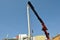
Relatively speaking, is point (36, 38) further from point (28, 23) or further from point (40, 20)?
point (28, 23)

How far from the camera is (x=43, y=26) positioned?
8681 cm

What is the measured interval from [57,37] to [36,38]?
13.1 meters

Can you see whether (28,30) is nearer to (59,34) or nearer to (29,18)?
(29,18)

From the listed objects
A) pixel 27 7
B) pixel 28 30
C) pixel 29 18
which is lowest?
pixel 28 30

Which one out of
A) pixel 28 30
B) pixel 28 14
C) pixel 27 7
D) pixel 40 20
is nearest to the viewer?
pixel 28 30

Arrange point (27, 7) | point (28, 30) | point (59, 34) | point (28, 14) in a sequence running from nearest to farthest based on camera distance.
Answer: point (28, 30) → point (28, 14) → point (27, 7) → point (59, 34)

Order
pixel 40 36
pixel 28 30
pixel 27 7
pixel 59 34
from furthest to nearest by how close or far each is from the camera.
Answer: pixel 59 34
pixel 40 36
pixel 27 7
pixel 28 30

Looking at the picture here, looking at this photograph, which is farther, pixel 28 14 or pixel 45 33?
pixel 45 33

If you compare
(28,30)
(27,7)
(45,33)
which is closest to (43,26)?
(45,33)

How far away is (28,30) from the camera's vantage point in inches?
1469

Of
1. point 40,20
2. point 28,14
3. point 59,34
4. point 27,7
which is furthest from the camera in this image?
point 59,34

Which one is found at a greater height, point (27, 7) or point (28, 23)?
point (27, 7)

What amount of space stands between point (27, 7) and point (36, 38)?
45547mm

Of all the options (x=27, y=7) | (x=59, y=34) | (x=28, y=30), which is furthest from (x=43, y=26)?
(x=28, y=30)
